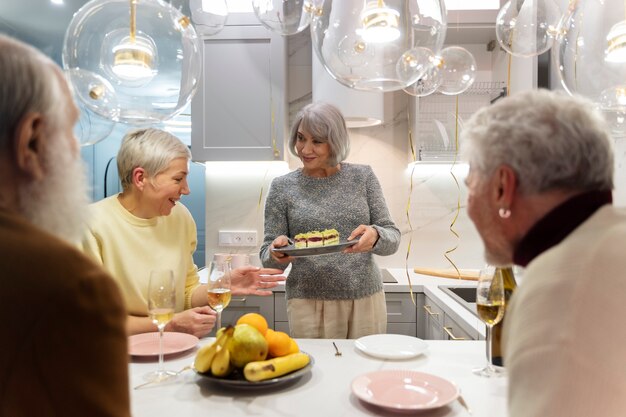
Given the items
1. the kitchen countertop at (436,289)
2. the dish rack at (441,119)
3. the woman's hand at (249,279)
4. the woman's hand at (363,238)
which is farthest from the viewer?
the dish rack at (441,119)

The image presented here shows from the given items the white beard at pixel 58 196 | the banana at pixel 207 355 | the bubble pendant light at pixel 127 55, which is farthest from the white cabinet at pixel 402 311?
the white beard at pixel 58 196

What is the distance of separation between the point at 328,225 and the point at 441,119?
1.25 m

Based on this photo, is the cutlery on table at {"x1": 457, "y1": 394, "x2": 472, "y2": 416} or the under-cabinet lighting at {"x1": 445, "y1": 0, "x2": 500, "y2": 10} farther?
the under-cabinet lighting at {"x1": 445, "y1": 0, "x2": 500, "y2": 10}

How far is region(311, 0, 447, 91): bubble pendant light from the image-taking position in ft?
3.12

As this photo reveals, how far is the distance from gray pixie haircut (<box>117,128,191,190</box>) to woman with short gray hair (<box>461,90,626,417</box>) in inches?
43.0

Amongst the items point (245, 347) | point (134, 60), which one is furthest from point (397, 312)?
point (134, 60)

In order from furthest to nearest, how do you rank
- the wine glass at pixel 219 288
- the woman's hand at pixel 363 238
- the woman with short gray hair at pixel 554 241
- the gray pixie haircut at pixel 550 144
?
the woman's hand at pixel 363 238
the wine glass at pixel 219 288
the gray pixie haircut at pixel 550 144
the woman with short gray hair at pixel 554 241

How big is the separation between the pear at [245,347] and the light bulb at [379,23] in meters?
0.68

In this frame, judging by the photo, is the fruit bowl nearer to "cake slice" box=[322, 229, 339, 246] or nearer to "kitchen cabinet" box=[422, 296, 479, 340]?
"cake slice" box=[322, 229, 339, 246]

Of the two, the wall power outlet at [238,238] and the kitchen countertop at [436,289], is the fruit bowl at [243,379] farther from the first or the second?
the wall power outlet at [238,238]

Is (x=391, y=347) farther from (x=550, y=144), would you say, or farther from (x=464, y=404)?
(x=550, y=144)

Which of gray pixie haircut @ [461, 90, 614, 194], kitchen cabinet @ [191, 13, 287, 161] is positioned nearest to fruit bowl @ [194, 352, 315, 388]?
gray pixie haircut @ [461, 90, 614, 194]

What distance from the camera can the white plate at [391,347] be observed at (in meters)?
1.30

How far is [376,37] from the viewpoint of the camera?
966 millimetres
